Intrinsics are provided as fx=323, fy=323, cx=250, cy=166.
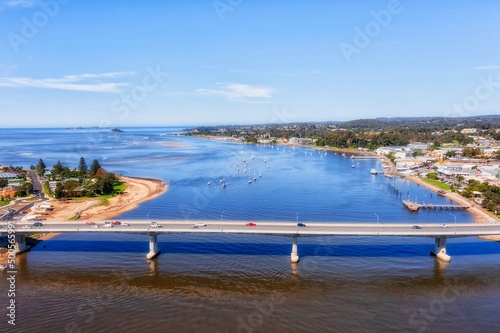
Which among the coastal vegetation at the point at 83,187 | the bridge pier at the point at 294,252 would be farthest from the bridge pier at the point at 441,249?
the coastal vegetation at the point at 83,187

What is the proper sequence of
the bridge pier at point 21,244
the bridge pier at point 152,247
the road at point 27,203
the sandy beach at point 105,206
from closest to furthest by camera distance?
the bridge pier at point 152,247 → the bridge pier at point 21,244 → the road at point 27,203 → the sandy beach at point 105,206

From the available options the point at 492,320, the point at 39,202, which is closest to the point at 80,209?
the point at 39,202

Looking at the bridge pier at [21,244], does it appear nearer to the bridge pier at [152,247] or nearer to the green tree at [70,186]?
the bridge pier at [152,247]

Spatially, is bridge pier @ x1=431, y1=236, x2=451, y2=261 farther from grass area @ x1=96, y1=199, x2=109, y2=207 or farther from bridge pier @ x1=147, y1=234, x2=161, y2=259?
grass area @ x1=96, y1=199, x2=109, y2=207

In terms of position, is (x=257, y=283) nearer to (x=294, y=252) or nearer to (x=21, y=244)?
(x=294, y=252)

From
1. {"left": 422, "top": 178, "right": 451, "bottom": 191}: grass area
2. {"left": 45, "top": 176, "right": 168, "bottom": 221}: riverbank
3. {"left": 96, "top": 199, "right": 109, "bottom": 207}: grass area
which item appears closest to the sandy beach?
{"left": 45, "top": 176, "right": 168, "bottom": 221}: riverbank

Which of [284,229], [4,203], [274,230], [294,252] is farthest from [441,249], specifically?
[4,203]
